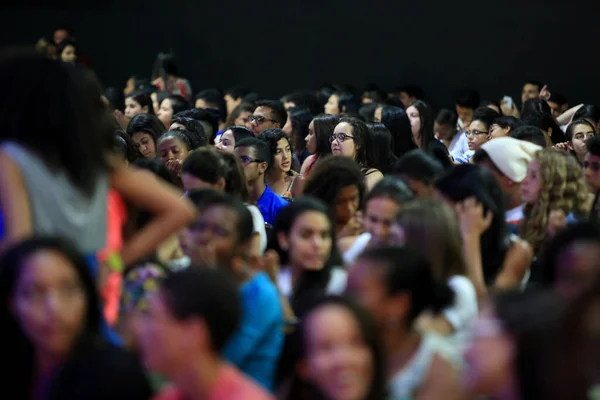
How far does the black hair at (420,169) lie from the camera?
468 centimetres

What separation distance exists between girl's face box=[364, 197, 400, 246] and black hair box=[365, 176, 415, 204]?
29 mm

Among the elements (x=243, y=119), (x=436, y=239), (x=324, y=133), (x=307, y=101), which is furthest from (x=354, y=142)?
(x=307, y=101)

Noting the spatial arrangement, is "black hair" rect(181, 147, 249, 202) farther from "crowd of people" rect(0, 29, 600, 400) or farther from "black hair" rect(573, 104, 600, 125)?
"black hair" rect(573, 104, 600, 125)

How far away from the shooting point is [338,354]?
2.62m

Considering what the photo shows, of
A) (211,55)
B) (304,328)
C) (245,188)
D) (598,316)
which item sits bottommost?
(211,55)

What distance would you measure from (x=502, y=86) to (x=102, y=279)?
36.8 ft

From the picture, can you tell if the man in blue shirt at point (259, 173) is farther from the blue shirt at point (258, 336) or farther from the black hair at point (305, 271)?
the blue shirt at point (258, 336)

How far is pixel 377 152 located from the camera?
22.0 feet

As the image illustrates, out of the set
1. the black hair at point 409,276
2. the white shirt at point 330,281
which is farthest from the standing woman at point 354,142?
the black hair at point 409,276

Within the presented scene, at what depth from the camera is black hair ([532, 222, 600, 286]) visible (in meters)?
3.28

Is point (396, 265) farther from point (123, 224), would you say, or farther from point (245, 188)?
point (245, 188)

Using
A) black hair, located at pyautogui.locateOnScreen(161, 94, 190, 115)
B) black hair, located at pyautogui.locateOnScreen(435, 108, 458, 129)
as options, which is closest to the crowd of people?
black hair, located at pyautogui.locateOnScreen(161, 94, 190, 115)

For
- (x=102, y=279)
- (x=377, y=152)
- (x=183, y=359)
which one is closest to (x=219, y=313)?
(x=183, y=359)

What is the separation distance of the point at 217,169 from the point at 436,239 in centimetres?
151
